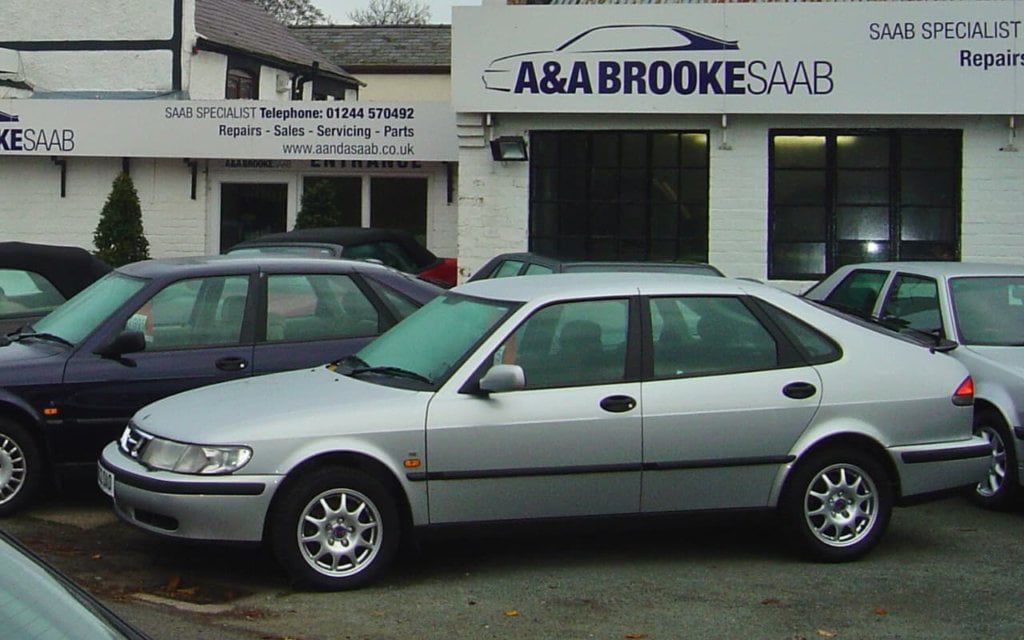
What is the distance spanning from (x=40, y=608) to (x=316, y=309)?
6360 mm

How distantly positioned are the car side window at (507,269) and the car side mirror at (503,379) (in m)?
5.61

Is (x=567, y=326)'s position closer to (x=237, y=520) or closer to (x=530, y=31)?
(x=237, y=520)

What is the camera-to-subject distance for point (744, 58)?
50.2ft

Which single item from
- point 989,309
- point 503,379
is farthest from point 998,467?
point 503,379

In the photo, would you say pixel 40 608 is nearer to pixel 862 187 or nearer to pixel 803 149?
pixel 803 149

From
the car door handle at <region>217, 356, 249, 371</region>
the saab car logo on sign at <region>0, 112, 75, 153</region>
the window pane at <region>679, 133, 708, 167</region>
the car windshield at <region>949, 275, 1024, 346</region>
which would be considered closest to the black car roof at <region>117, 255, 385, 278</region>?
the car door handle at <region>217, 356, 249, 371</region>

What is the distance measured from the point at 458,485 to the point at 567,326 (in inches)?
40.8

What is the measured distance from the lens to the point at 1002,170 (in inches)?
599

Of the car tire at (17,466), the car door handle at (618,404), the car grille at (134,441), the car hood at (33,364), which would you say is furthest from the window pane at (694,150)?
the car grille at (134,441)

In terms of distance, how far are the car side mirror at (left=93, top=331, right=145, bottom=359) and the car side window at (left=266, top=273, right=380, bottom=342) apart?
2.71 feet

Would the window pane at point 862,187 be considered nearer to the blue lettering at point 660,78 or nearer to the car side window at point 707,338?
the blue lettering at point 660,78

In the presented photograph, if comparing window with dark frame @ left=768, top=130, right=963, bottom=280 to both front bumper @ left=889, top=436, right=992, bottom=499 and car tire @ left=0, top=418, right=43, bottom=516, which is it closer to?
front bumper @ left=889, top=436, right=992, bottom=499

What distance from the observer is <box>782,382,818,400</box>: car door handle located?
7.36 meters

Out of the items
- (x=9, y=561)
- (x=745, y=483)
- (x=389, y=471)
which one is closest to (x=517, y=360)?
(x=389, y=471)
